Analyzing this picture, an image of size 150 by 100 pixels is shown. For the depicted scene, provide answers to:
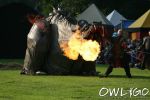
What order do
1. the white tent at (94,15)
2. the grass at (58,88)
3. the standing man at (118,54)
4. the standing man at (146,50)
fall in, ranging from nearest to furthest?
the grass at (58,88) < the standing man at (118,54) < the standing man at (146,50) < the white tent at (94,15)

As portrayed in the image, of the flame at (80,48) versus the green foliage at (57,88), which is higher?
the flame at (80,48)

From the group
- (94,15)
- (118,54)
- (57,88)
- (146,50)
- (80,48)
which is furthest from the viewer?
(94,15)

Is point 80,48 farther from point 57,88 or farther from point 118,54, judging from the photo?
point 57,88

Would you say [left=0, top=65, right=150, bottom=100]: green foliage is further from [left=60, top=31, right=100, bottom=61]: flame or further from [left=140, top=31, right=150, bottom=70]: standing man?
[left=140, top=31, right=150, bottom=70]: standing man

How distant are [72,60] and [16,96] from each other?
8870 millimetres

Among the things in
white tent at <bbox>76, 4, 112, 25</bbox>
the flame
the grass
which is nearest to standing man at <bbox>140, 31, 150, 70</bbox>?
the flame

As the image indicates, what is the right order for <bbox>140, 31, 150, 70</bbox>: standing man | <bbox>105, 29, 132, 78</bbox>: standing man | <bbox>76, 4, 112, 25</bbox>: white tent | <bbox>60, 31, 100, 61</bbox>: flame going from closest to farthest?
<bbox>105, 29, 132, 78</bbox>: standing man
<bbox>60, 31, 100, 61</bbox>: flame
<bbox>140, 31, 150, 70</bbox>: standing man
<bbox>76, 4, 112, 25</bbox>: white tent

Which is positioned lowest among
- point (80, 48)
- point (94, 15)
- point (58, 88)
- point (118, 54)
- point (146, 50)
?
point (146, 50)

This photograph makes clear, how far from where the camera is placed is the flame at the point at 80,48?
23.7m

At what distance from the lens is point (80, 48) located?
23.9m

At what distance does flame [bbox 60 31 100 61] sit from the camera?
23672mm

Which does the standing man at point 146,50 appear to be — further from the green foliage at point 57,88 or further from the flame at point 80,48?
the green foliage at point 57,88

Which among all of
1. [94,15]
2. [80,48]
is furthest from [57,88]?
[94,15]

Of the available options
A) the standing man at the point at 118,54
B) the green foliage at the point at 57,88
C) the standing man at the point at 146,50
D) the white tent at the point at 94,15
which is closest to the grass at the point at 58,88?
the green foliage at the point at 57,88
